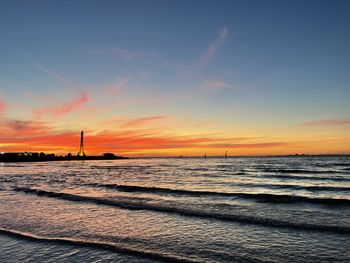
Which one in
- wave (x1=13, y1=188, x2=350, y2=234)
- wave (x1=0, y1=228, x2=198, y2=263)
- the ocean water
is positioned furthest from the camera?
wave (x1=13, y1=188, x2=350, y2=234)

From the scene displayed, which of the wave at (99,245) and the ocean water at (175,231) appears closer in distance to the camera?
the wave at (99,245)

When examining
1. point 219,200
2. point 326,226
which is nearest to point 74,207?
point 219,200

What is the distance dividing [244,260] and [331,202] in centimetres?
1149

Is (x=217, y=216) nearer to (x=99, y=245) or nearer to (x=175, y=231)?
(x=175, y=231)

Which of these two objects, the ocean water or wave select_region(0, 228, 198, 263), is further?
the ocean water

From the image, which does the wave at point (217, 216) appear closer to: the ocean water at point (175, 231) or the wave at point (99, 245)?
the ocean water at point (175, 231)

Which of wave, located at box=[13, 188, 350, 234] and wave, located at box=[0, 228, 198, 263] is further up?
wave, located at box=[0, 228, 198, 263]

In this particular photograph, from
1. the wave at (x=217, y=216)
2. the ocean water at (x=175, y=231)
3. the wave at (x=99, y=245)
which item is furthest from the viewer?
the wave at (x=217, y=216)

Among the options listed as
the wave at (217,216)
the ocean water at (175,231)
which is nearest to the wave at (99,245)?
the ocean water at (175,231)

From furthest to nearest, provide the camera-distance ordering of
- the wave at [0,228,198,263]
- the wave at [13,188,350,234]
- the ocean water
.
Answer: the wave at [13,188,350,234] < the ocean water < the wave at [0,228,198,263]

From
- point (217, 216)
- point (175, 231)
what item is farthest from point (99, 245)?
point (217, 216)

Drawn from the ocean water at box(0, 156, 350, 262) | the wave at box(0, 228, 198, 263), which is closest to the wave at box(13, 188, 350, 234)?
the ocean water at box(0, 156, 350, 262)

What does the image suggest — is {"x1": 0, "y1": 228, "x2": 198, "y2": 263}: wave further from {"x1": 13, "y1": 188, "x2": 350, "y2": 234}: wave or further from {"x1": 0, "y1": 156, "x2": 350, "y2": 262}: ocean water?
{"x1": 13, "y1": 188, "x2": 350, "y2": 234}: wave

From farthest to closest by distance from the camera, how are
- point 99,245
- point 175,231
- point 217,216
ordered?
point 217,216, point 175,231, point 99,245
